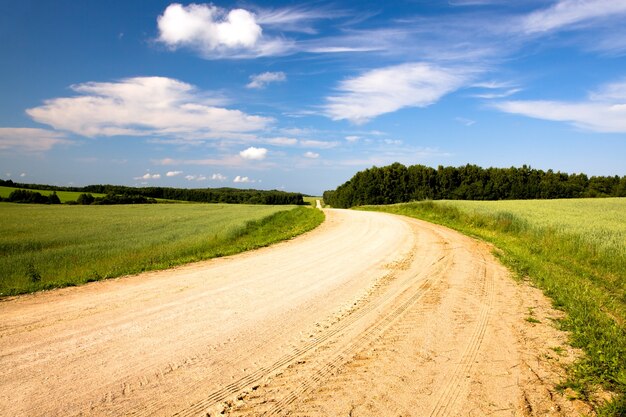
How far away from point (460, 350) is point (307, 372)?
2.43 metres

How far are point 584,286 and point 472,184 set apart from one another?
82731 millimetres

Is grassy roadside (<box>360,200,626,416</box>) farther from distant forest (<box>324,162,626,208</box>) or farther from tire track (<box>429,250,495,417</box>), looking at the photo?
distant forest (<box>324,162,626,208</box>)

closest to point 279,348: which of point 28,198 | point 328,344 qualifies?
point 328,344

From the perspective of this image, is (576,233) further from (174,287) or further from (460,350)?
(174,287)

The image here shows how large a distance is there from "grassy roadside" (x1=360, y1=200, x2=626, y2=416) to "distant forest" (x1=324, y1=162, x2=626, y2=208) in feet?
220

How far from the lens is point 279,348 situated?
527 centimetres

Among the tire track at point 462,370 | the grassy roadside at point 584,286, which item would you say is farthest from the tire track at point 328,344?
the grassy roadside at point 584,286

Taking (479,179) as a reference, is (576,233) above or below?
below

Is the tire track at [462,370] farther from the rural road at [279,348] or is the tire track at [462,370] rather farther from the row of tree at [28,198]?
the row of tree at [28,198]

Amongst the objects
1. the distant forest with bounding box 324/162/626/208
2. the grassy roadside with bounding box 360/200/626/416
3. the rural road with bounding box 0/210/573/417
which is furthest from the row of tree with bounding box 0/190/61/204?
the grassy roadside with bounding box 360/200/626/416

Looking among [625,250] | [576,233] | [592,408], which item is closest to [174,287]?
[592,408]

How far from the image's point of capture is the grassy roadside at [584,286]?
14.4 ft

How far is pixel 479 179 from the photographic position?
→ 87375 mm

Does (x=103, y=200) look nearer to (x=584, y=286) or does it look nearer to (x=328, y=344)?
(x=328, y=344)
